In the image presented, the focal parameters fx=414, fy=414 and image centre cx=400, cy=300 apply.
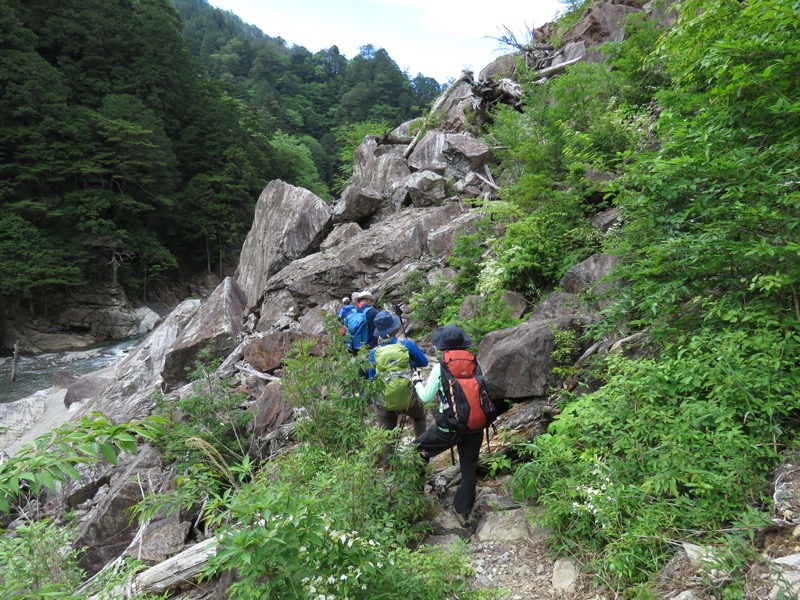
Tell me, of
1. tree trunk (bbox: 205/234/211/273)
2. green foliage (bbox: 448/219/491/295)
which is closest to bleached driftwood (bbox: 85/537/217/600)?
green foliage (bbox: 448/219/491/295)

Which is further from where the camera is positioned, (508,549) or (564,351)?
(564,351)

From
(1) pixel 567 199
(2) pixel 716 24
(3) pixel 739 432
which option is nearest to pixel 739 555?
(3) pixel 739 432

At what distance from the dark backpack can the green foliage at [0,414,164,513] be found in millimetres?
2339

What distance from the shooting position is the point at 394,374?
4324 millimetres

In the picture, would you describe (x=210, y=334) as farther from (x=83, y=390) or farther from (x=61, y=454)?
(x=61, y=454)

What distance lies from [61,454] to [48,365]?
22.7 m

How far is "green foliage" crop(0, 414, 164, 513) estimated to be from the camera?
1.44m

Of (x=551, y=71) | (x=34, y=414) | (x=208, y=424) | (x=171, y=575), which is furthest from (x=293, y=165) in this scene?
(x=171, y=575)

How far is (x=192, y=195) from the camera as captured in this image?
32.3 m

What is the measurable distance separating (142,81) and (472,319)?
3464cm

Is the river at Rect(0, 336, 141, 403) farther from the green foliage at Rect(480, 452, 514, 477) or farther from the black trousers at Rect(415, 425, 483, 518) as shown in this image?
the green foliage at Rect(480, 452, 514, 477)

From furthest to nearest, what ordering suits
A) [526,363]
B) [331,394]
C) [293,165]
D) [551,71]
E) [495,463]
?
[293,165] → [551,71] → [526,363] → [331,394] → [495,463]

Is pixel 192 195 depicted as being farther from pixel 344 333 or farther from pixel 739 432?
pixel 739 432

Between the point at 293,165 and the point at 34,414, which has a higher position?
the point at 293,165
